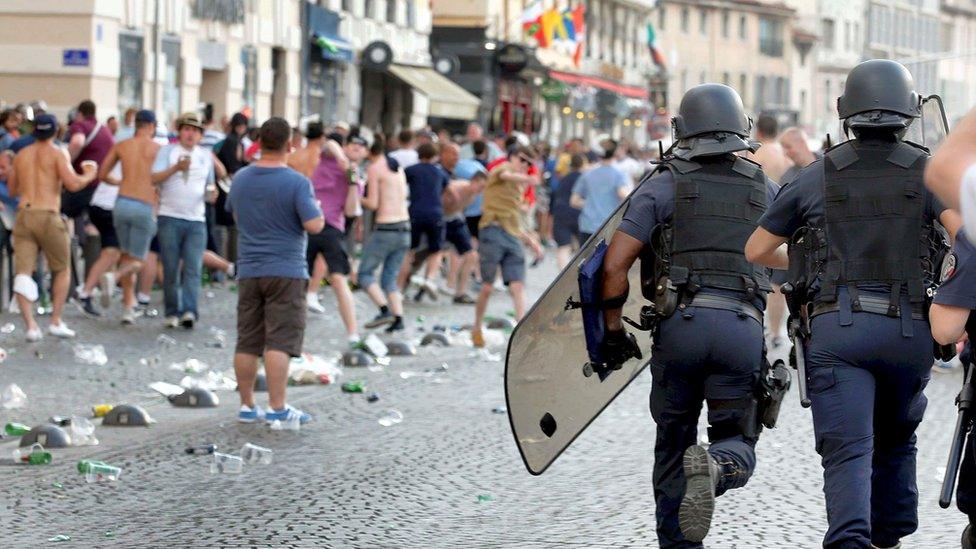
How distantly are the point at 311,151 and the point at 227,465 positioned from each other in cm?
800

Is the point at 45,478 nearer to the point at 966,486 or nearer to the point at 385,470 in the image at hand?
the point at 385,470

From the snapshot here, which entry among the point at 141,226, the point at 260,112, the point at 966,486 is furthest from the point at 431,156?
the point at 260,112

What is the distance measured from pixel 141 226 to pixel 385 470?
7651 mm

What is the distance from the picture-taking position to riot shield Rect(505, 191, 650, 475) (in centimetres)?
733

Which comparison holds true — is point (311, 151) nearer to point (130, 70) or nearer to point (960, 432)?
point (960, 432)

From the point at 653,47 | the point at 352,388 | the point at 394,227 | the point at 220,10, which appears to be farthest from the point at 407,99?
the point at 653,47

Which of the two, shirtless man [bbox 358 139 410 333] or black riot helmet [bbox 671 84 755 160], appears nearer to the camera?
black riot helmet [bbox 671 84 755 160]

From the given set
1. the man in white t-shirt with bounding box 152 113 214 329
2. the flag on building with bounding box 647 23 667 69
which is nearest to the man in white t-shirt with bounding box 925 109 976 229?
the man in white t-shirt with bounding box 152 113 214 329

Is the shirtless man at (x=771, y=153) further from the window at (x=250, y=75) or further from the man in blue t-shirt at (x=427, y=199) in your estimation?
the window at (x=250, y=75)

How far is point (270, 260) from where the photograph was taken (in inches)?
433

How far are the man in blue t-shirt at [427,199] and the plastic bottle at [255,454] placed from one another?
9630mm

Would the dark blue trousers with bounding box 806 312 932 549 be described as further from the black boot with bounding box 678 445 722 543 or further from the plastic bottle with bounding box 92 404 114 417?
the plastic bottle with bounding box 92 404 114 417

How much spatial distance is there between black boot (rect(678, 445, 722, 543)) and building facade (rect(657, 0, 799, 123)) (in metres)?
78.6

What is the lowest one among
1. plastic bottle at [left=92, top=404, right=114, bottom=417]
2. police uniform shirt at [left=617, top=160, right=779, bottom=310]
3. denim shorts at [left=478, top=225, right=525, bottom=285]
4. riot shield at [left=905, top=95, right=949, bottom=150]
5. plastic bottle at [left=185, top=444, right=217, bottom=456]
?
plastic bottle at [left=92, top=404, right=114, bottom=417]
